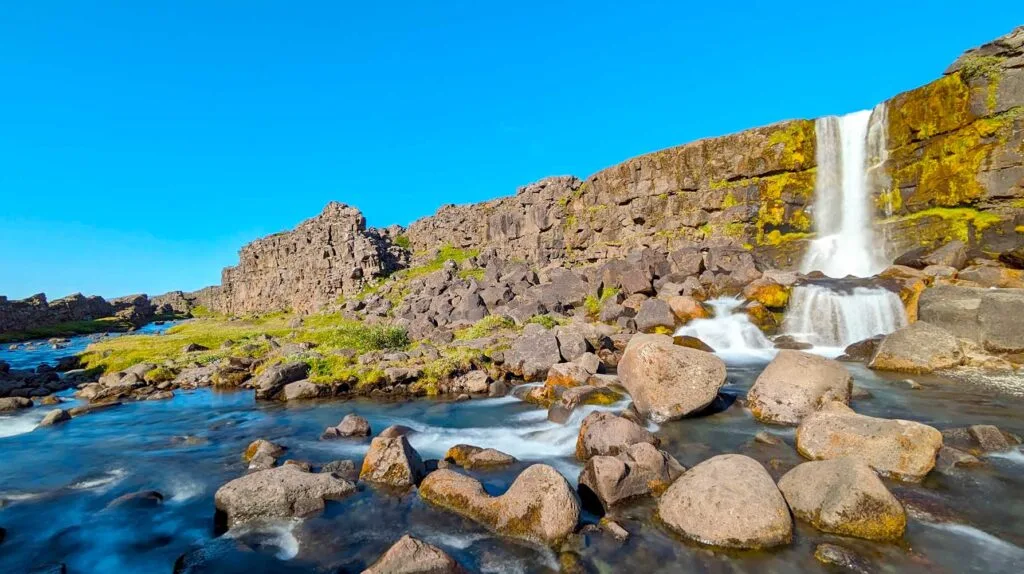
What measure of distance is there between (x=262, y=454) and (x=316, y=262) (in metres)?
48.5

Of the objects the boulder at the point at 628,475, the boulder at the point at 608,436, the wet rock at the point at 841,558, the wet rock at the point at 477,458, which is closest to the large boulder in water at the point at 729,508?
the wet rock at the point at 841,558

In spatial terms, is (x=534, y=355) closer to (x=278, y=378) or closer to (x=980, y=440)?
(x=278, y=378)

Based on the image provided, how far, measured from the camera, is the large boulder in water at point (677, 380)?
12617mm

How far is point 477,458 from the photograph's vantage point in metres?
11.0

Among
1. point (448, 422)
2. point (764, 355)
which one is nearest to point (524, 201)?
point (764, 355)

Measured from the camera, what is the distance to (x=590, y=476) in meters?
8.91

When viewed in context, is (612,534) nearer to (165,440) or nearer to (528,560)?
(528,560)

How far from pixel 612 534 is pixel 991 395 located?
44.5ft

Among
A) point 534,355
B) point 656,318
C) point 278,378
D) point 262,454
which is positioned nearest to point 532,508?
point 262,454

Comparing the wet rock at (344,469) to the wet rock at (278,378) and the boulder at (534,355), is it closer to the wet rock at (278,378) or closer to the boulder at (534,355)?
the boulder at (534,355)

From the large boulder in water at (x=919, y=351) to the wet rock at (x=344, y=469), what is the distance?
17.9 metres

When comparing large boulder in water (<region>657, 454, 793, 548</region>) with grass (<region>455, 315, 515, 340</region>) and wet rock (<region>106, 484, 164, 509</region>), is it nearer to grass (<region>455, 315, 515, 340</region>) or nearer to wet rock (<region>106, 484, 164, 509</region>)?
wet rock (<region>106, 484, 164, 509</region>)

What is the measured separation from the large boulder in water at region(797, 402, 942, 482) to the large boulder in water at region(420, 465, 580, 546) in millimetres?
5227

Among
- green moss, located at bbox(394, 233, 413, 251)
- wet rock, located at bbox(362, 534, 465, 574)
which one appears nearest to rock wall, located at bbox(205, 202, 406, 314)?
green moss, located at bbox(394, 233, 413, 251)
